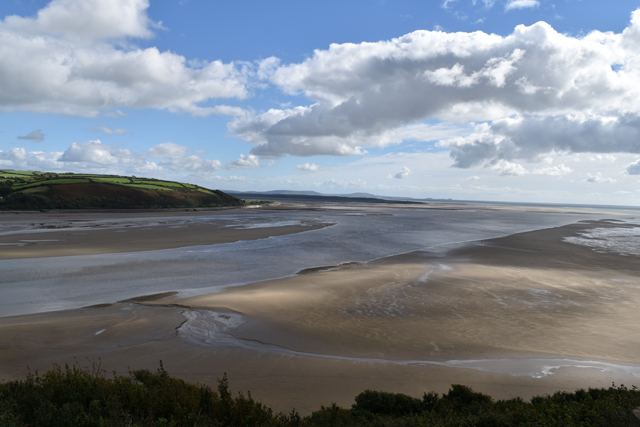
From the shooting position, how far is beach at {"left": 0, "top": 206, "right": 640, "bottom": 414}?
773 cm

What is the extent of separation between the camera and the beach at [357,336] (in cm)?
773

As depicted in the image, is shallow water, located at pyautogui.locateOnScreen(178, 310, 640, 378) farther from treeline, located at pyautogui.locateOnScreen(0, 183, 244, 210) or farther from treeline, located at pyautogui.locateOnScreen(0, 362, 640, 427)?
treeline, located at pyautogui.locateOnScreen(0, 183, 244, 210)

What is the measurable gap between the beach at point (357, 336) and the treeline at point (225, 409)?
41.4 inches

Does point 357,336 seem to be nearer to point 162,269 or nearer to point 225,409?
point 225,409

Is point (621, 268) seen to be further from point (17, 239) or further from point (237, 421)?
point (17, 239)

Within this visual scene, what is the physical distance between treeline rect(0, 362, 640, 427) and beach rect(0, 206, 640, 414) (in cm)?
105

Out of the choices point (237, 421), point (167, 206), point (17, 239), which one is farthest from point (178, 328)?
point (167, 206)

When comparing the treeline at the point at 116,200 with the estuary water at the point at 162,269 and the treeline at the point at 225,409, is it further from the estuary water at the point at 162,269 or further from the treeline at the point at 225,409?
the treeline at the point at 225,409

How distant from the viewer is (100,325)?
10.6 meters

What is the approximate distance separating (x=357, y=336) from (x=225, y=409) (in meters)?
5.58

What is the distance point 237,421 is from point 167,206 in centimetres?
8369

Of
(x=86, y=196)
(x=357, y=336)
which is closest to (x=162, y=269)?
(x=357, y=336)

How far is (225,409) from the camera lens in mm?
5527

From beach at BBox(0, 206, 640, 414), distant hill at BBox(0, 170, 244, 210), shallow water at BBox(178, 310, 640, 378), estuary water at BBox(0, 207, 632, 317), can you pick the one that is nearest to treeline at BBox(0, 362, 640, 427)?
beach at BBox(0, 206, 640, 414)
